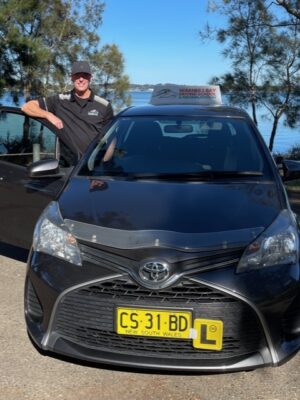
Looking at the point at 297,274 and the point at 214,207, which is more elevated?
the point at 214,207

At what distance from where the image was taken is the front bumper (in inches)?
105

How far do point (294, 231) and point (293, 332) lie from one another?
21.3 inches

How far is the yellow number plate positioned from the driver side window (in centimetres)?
262

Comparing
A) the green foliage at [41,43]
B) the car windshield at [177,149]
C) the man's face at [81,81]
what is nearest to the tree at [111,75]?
the green foliage at [41,43]

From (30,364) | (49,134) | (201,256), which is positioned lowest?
(30,364)

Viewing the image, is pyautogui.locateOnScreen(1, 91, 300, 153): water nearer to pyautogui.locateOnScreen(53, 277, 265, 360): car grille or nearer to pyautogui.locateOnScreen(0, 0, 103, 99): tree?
pyautogui.locateOnScreen(0, 0, 103, 99): tree

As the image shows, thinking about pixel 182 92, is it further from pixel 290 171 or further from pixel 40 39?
pixel 290 171

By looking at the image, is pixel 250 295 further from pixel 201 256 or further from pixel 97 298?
pixel 97 298

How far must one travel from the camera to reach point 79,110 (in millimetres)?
5137

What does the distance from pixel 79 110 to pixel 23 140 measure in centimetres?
59

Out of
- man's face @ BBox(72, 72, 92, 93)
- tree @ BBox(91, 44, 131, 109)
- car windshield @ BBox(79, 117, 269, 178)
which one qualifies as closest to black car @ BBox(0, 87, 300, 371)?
car windshield @ BBox(79, 117, 269, 178)

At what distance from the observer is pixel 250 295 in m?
2.68

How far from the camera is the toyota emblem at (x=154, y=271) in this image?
106 inches

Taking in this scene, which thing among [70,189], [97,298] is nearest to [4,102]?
[70,189]
